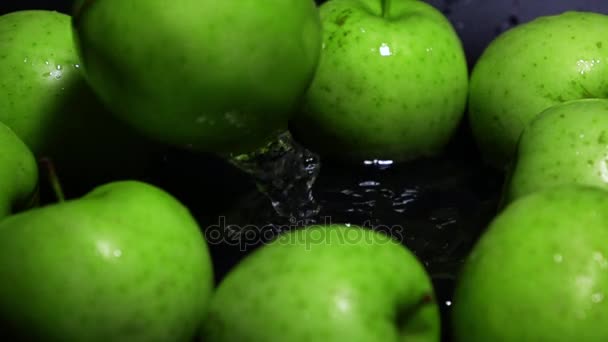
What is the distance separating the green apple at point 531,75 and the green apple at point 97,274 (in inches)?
18.8

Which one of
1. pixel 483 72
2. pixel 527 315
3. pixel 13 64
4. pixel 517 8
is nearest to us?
pixel 527 315

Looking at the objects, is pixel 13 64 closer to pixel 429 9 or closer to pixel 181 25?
pixel 181 25

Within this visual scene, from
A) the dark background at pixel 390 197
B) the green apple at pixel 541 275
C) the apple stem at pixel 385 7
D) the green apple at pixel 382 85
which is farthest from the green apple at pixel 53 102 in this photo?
the green apple at pixel 541 275

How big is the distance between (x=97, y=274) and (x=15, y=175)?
195 mm

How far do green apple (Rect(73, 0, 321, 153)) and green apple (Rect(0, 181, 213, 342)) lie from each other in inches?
5.2

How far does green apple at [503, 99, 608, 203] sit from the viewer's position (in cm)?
81

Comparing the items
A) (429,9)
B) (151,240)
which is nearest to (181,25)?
(151,240)

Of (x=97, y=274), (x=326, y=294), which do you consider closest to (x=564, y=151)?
(x=326, y=294)

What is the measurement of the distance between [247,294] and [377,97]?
0.40 m

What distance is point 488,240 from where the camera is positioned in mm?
719

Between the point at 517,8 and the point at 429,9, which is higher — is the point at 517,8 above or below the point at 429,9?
below

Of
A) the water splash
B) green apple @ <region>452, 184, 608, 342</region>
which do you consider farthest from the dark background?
green apple @ <region>452, 184, 608, 342</region>

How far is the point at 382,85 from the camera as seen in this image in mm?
1021

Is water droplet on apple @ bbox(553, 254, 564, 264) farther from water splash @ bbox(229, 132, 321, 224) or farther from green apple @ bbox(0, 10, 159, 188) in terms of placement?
green apple @ bbox(0, 10, 159, 188)
